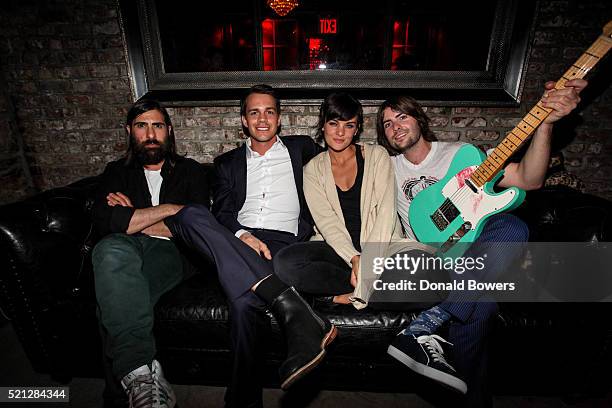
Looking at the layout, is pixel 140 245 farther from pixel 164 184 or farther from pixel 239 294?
pixel 239 294

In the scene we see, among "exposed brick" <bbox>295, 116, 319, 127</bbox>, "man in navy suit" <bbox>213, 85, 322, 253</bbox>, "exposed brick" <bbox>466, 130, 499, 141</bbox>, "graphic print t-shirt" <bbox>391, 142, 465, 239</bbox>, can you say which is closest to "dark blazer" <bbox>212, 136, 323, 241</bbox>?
"man in navy suit" <bbox>213, 85, 322, 253</bbox>

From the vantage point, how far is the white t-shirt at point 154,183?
1.87m

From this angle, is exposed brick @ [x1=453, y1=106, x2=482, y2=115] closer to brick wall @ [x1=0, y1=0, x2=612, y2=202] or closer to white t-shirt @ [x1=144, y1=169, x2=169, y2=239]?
brick wall @ [x1=0, y1=0, x2=612, y2=202]

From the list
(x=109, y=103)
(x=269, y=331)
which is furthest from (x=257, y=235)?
(x=109, y=103)

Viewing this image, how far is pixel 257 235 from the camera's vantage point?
1.79 metres

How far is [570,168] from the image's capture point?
2.29m

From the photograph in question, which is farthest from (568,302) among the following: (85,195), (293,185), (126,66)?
(126,66)

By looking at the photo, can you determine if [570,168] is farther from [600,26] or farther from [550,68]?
[600,26]

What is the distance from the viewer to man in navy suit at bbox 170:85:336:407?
1277mm


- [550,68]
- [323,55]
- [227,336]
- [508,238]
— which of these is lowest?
[227,336]

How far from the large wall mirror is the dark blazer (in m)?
0.54

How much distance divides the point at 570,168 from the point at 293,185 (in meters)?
2.20

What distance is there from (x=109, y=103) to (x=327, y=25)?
2.10 metres

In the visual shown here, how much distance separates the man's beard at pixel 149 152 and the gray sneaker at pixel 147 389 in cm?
121
